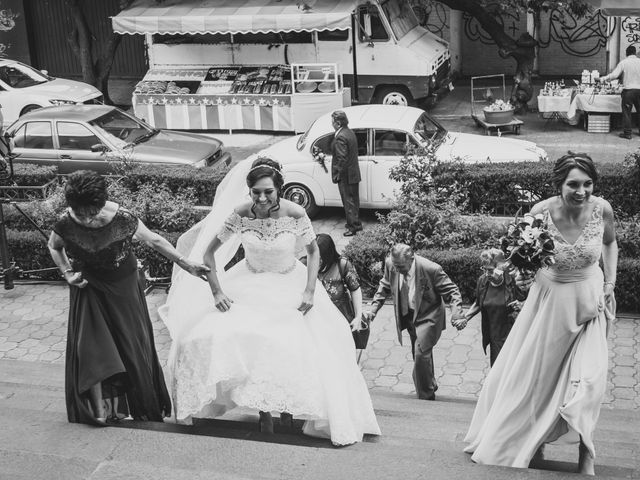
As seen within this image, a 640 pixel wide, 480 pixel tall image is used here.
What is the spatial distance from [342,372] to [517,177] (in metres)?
6.16

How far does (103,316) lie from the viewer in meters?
6.05

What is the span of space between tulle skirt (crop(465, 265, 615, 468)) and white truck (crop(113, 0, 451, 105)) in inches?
488

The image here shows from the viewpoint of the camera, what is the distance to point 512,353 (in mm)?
5742

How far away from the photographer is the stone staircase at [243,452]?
16.6ft

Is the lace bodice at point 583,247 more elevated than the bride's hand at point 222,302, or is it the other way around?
the lace bodice at point 583,247

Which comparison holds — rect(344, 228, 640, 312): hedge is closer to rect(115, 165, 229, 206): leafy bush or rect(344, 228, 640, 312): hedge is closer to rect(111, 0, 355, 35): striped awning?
rect(115, 165, 229, 206): leafy bush

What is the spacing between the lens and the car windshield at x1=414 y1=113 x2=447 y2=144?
13025mm

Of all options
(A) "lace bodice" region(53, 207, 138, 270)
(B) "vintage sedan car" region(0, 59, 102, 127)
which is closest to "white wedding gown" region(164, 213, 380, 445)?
(A) "lace bodice" region(53, 207, 138, 270)

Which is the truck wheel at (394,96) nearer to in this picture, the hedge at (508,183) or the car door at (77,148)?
the car door at (77,148)

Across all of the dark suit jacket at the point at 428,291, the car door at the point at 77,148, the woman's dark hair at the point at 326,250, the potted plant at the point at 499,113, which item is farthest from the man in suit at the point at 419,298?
the potted plant at the point at 499,113

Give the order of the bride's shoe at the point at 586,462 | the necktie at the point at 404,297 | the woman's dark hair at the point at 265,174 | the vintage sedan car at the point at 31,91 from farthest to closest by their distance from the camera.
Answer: the vintage sedan car at the point at 31,91 < the necktie at the point at 404,297 < the woman's dark hair at the point at 265,174 < the bride's shoe at the point at 586,462

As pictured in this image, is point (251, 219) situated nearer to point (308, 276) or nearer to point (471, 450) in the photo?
point (308, 276)

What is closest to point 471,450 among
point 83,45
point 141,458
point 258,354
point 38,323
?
point 258,354

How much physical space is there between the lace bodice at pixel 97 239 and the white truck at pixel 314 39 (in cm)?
1197
